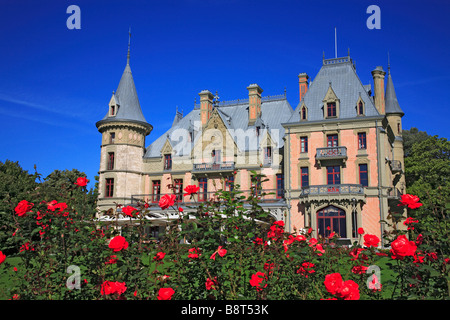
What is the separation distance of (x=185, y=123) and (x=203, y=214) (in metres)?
36.5

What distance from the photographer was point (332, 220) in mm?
30312

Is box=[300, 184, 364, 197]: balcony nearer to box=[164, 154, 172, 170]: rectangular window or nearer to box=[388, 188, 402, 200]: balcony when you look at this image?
box=[388, 188, 402, 200]: balcony

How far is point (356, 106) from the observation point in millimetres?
32469

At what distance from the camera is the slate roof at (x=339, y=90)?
3262 cm

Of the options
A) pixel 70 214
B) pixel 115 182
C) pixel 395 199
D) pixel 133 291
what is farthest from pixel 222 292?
pixel 115 182

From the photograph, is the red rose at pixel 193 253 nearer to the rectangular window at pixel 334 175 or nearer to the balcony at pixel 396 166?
the rectangular window at pixel 334 175

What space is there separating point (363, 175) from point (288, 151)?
609 centimetres

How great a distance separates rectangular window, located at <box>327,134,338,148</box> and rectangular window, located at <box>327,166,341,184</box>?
5.89ft

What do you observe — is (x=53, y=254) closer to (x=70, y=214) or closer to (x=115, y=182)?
(x=70, y=214)

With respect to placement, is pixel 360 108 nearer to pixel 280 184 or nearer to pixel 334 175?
pixel 334 175

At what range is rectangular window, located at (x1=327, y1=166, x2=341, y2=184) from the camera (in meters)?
31.7

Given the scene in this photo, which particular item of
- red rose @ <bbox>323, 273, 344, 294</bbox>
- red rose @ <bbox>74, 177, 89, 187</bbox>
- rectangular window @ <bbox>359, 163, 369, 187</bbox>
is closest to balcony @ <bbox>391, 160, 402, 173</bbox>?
rectangular window @ <bbox>359, 163, 369, 187</bbox>

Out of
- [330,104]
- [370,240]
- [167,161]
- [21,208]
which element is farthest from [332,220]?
[21,208]
